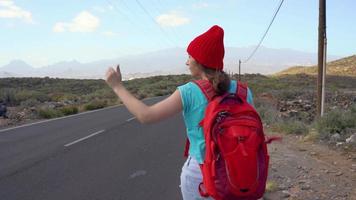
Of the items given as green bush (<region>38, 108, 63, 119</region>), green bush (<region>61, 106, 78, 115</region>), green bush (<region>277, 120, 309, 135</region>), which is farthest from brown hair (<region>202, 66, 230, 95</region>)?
green bush (<region>61, 106, 78, 115</region>)

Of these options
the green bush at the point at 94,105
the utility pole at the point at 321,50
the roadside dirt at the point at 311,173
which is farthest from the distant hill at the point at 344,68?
the roadside dirt at the point at 311,173

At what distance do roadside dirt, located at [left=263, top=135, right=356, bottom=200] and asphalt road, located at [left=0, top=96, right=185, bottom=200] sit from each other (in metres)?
1.66

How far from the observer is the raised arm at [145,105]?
292cm

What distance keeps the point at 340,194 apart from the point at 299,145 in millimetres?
5677

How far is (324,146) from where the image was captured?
40.7 feet

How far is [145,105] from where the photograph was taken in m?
2.95

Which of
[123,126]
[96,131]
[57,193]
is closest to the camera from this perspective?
[57,193]

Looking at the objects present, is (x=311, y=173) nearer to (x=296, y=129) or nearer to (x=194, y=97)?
(x=194, y=97)

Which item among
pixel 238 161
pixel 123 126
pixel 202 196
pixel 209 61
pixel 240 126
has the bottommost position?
pixel 123 126

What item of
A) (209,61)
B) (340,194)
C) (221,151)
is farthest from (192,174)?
(340,194)

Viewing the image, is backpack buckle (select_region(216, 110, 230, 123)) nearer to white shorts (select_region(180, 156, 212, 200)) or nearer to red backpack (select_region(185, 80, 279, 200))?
red backpack (select_region(185, 80, 279, 200))

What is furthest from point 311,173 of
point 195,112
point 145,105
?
point 145,105

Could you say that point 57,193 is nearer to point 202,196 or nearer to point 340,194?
point 340,194

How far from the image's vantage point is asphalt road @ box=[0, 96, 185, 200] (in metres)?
7.99
